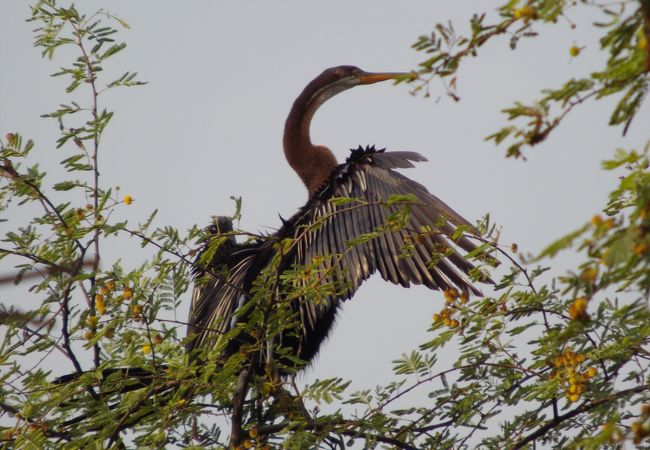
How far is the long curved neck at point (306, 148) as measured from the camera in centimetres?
557

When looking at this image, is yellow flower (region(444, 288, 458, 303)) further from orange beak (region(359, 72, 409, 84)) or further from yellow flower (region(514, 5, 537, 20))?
orange beak (region(359, 72, 409, 84))

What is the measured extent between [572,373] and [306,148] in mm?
3765

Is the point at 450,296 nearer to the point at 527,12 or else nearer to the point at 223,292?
the point at 527,12

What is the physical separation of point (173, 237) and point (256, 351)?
0.42 metres

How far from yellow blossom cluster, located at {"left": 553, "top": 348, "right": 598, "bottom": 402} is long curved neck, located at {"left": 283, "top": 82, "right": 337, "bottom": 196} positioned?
321cm

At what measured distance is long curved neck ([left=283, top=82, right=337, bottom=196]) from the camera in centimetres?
557

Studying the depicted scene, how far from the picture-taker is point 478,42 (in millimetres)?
1503

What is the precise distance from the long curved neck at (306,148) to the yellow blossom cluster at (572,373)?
3209 mm

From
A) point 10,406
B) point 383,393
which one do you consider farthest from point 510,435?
point 10,406

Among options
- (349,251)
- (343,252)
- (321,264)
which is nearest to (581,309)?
(343,252)

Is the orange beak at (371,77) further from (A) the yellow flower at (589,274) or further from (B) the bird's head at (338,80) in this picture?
(A) the yellow flower at (589,274)

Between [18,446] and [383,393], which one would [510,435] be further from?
[18,446]

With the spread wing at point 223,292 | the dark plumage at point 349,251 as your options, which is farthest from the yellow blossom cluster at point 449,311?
the spread wing at point 223,292

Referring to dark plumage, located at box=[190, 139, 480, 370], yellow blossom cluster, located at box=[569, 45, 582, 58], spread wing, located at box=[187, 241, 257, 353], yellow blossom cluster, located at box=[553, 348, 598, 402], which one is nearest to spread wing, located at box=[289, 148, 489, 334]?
dark plumage, located at box=[190, 139, 480, 370]
